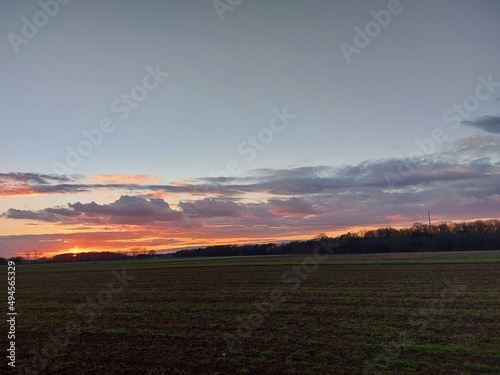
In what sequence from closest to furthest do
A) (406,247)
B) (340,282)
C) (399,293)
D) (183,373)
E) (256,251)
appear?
(183,373) < (399,293) < (340,282) < (406,247) < (256,251)

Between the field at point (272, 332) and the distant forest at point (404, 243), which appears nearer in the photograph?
the field at point (272, 332)

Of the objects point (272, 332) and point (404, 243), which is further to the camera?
point (404, 243)

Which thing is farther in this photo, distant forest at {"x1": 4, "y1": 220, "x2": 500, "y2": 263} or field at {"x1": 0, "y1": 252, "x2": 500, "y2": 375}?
distant forest at {"x1": 4, "y1": 220, "x2": 500, "y2": 263}

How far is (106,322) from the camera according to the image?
1722 cm

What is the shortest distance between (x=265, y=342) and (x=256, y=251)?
139m

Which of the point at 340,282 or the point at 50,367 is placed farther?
the point at 340,282

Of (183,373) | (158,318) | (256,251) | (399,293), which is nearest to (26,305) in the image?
(158,318)

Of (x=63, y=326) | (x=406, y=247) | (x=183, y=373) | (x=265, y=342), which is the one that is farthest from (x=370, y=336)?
(x=406, y=247)

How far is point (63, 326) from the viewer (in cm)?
1697

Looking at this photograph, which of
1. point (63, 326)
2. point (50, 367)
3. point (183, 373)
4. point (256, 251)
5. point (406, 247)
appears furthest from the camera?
point (256, 251)

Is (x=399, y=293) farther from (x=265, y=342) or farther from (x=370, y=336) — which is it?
(x=265, y=342)

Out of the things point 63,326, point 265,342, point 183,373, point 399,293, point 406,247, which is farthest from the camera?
point 406,247

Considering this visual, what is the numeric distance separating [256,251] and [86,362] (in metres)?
140

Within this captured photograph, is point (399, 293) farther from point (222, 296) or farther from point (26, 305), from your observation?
point (26, 305)
